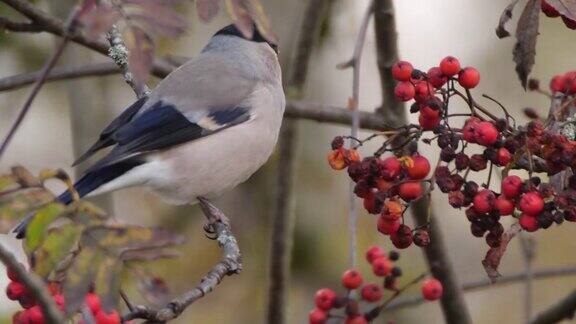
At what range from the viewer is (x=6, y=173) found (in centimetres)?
188

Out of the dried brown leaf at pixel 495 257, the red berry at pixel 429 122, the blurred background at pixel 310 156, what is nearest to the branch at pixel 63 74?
the blurred background at pixel 310 156

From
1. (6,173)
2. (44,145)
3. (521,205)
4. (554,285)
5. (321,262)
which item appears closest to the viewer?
(6,173)

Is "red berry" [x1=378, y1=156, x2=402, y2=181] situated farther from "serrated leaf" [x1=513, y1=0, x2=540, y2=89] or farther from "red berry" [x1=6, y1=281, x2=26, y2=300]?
"red berry" [x1=6, y1=281, x2=26, y2=300]

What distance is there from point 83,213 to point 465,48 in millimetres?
5030

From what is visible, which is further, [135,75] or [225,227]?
[225,227]

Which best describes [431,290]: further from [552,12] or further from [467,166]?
[552,12]

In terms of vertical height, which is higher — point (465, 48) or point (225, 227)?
point (465, 48)

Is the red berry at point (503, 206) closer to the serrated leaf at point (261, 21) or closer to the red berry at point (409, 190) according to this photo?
the red berry at point (409, 190)

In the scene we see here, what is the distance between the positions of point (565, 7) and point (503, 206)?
0.45 meters

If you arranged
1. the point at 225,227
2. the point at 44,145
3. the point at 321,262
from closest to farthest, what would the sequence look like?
the point at 225,227
the point at 321,262
the point at 44,145

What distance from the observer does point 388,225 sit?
2.45 metres

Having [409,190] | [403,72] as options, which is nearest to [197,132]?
[403,72]

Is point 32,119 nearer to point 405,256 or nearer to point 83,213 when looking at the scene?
point 405,256

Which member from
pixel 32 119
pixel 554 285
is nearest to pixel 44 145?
pixel 32 119
